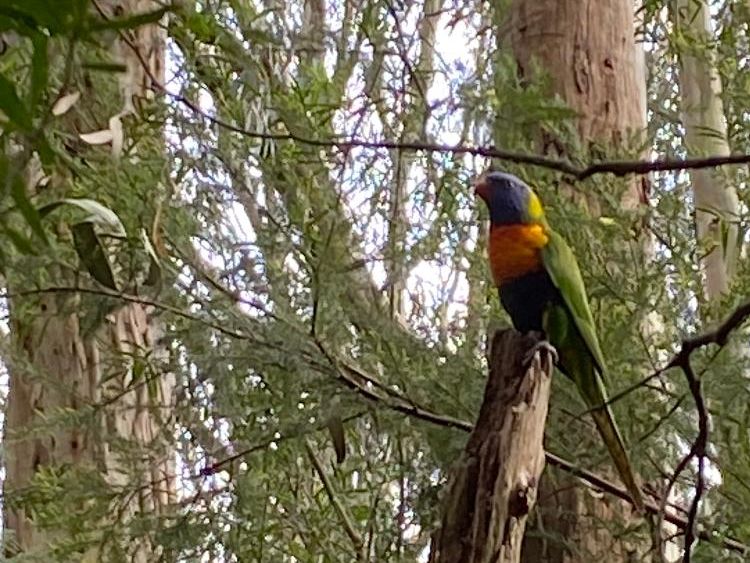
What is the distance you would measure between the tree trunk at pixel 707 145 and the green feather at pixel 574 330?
0.15 metres

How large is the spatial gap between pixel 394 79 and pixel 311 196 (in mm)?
257

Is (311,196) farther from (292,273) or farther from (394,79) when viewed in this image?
(394,79)

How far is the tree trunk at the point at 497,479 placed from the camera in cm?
68

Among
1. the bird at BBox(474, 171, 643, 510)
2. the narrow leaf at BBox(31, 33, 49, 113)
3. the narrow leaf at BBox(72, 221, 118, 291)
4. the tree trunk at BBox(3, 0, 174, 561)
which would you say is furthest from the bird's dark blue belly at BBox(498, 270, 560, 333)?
the narrow leaf at BBox(31, 33, 49, 113)

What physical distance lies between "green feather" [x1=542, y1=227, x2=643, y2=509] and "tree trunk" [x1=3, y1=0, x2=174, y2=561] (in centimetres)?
35

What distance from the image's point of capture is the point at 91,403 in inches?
43.7

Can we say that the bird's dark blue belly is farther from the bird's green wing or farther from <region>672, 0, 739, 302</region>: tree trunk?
<region>672, 0, 739, 302</region>: tree trunk

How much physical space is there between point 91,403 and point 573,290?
1.65ft

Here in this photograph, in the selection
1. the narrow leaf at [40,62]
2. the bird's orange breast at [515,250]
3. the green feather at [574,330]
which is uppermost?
the bird's orange breast at [515,250]

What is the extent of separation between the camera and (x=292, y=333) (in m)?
0.85

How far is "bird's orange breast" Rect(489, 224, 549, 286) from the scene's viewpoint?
948 millimetres

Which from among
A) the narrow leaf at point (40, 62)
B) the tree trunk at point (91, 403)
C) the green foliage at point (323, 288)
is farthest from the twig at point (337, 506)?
the narrow leaf at point (40, 62)

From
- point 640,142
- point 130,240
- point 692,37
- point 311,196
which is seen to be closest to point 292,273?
point 311,196

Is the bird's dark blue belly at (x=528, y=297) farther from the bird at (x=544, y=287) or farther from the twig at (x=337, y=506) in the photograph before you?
the twig at (x=337, y=506)
